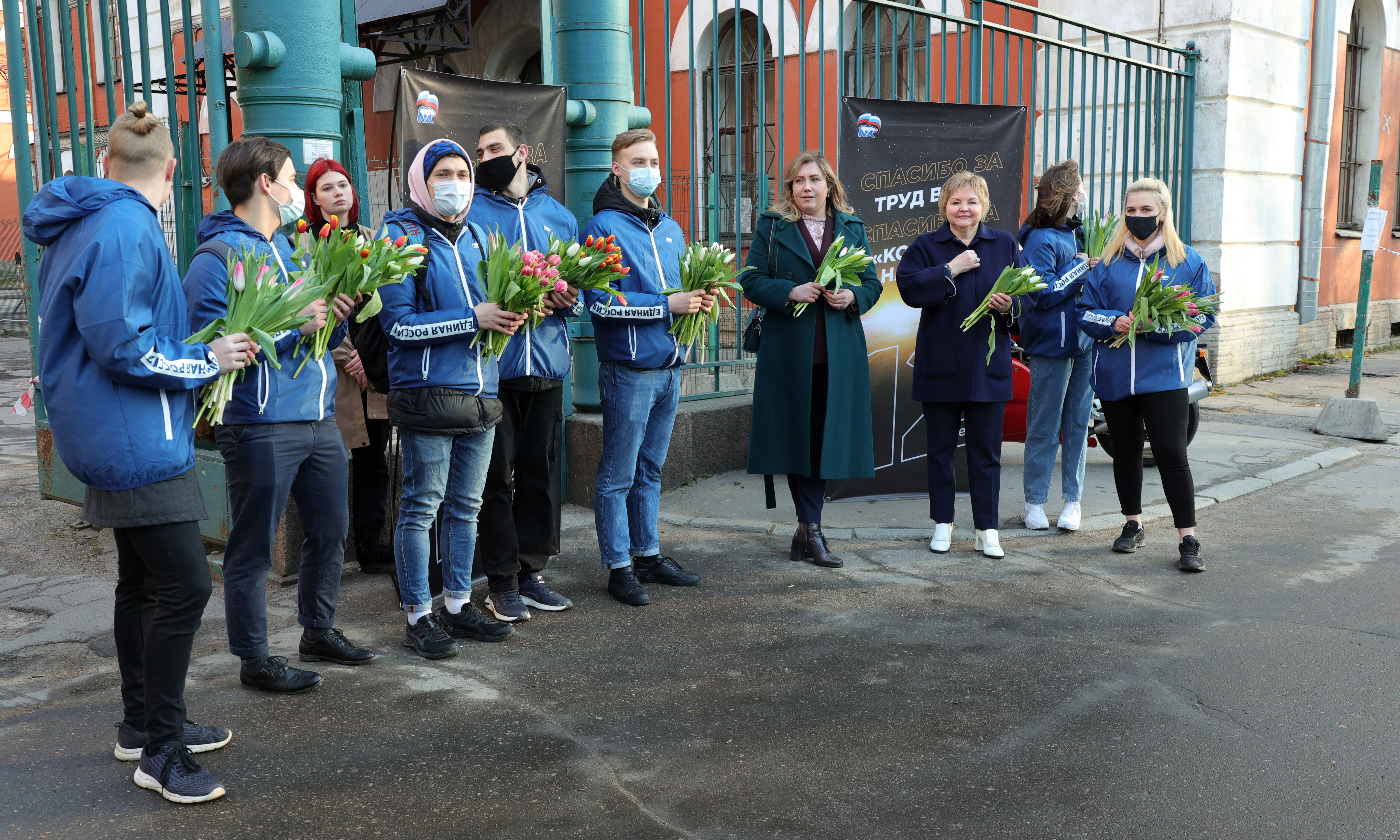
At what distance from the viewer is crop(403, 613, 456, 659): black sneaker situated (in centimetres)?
440

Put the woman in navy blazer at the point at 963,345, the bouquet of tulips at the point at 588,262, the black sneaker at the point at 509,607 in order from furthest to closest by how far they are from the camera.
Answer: the woman in navy blazer at the point at 963,345 → the black sneaker at the point at 509,607 → the bouquet of tulips at the point at 588,262

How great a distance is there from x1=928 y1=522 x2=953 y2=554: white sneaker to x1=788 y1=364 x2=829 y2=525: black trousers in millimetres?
623

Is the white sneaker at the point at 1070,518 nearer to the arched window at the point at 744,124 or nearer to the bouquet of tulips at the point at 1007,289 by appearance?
the bouquet of tulips at the point at 1007,289

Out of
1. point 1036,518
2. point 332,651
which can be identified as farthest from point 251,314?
point 1036,518

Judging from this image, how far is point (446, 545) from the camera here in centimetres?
459

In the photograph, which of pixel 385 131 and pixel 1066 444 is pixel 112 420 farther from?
pixel 385 131

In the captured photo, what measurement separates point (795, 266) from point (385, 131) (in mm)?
14956

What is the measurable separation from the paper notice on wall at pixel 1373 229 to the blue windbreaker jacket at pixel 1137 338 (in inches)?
201

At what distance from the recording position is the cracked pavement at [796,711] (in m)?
3.17

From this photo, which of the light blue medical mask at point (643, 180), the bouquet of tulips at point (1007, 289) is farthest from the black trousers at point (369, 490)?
the bouquet of tulips at point (1007, 289)

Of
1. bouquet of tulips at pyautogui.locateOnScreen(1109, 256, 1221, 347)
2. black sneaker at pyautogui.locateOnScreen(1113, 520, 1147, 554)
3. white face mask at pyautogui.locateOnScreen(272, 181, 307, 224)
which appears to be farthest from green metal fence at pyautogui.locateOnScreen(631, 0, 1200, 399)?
white face mask at pyautogui.locateOnScreen(272, 181, 307, 224)

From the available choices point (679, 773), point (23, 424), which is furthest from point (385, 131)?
point (679, 773)

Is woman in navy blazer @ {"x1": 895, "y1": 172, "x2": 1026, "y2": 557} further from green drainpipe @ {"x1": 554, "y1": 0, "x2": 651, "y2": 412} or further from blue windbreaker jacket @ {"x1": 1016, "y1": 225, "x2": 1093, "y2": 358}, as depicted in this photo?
green drainpipe @ {"x1": 554, "y1": 0, "x2": 651, "y2": 412}

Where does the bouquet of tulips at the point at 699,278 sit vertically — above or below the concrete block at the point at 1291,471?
above
